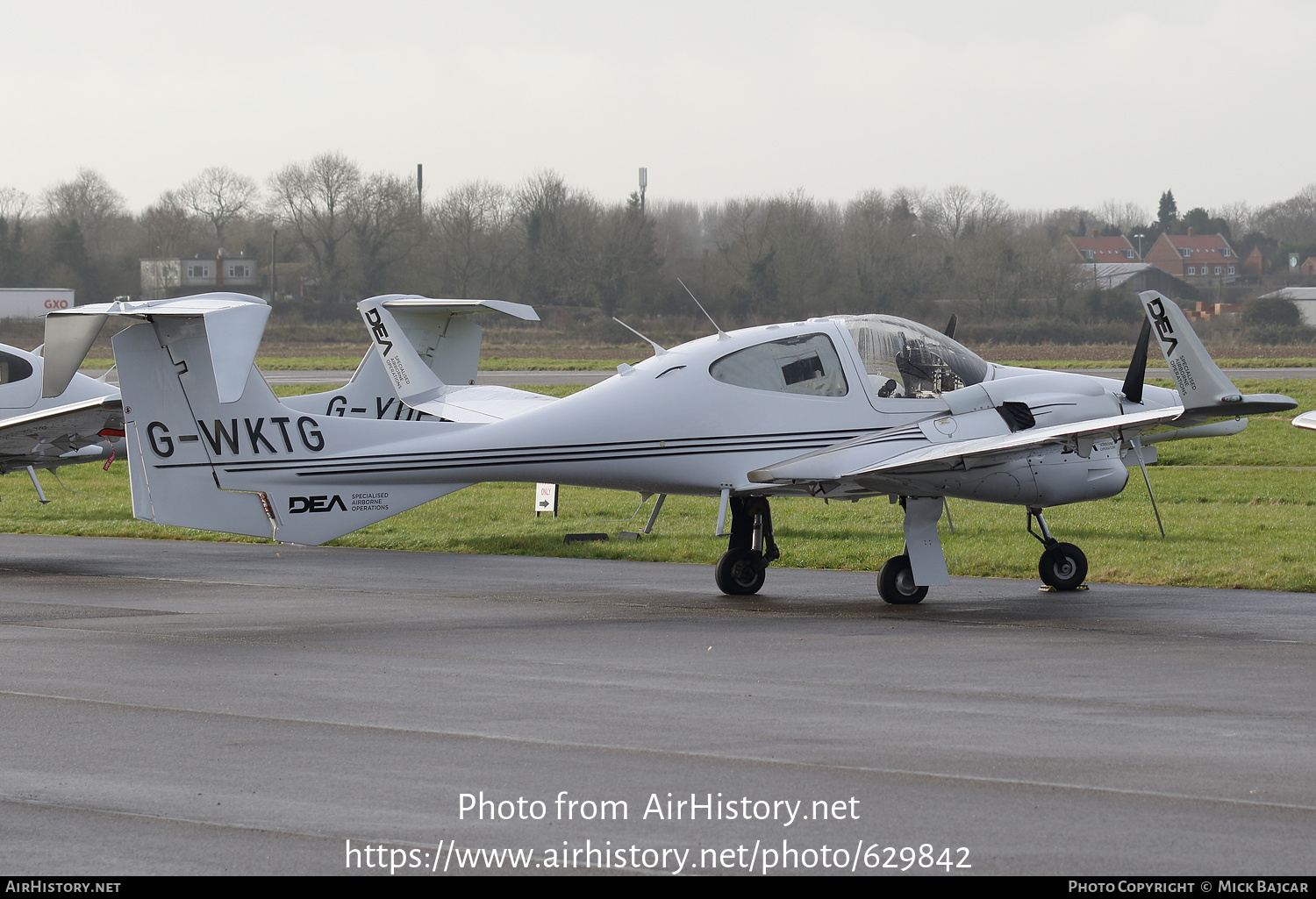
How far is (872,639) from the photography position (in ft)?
37.7

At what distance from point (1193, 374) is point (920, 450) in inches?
98.2

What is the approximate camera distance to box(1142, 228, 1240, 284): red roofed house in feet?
479

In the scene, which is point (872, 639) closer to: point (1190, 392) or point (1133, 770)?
point (1190, 392)

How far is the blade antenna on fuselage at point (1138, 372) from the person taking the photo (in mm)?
13531

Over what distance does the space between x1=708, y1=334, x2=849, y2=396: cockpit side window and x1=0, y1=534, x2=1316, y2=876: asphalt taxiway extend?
2054mm


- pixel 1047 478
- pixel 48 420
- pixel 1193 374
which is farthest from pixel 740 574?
pixel 48 420

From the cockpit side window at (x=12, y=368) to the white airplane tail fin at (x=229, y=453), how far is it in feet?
29.2

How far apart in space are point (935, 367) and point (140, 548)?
11.4 metres

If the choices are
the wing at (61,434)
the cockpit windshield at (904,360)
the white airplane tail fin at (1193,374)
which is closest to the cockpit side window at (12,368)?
the wing at (61,434)

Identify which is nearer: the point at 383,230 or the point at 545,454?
the point at 545,454

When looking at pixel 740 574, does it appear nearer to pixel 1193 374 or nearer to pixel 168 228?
pixel 1193 374

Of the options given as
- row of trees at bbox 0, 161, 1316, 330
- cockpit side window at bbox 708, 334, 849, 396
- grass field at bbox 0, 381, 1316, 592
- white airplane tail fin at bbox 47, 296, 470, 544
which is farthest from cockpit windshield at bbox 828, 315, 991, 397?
row of trees at bbox 0, 161, 1316, 330

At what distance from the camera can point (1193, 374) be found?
11703 mm

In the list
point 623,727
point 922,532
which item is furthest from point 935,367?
point 623,727
